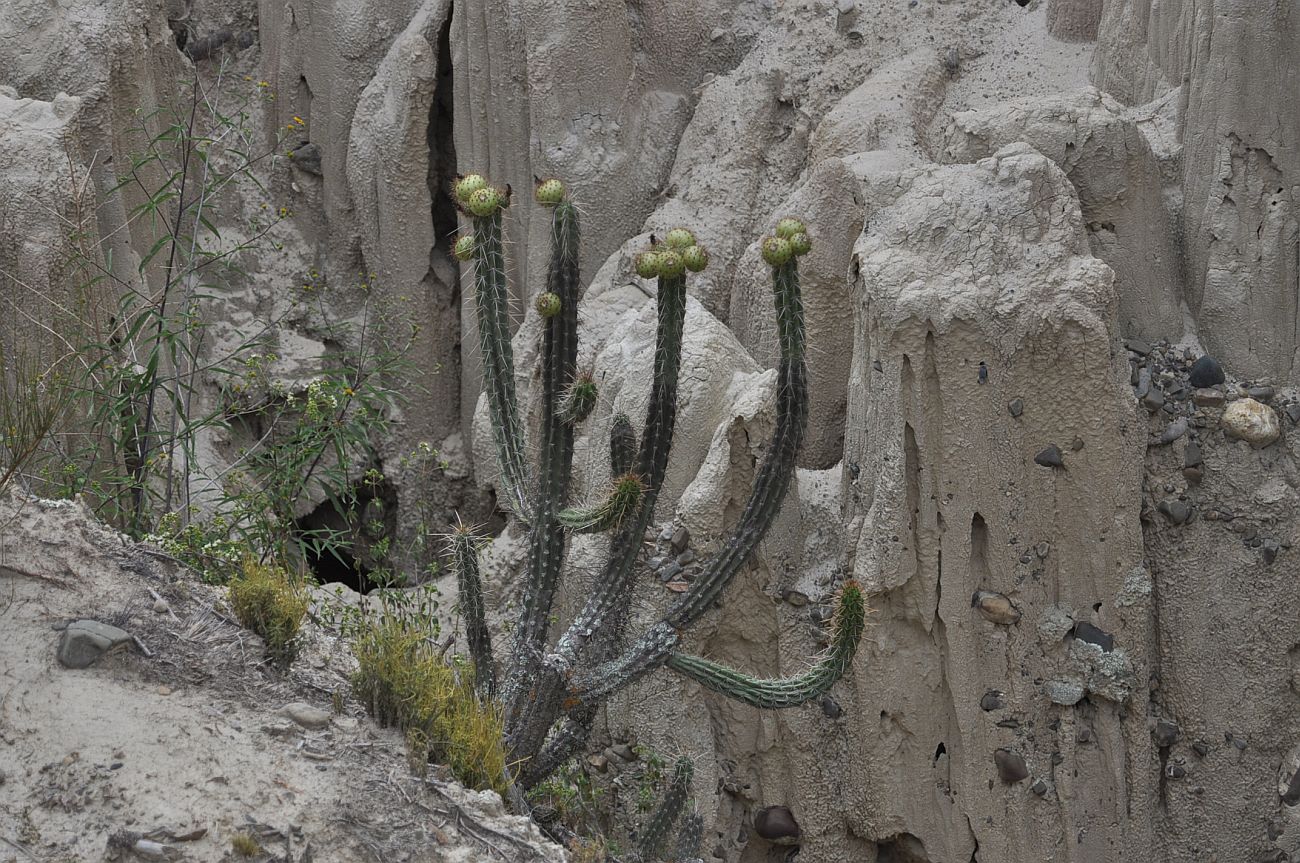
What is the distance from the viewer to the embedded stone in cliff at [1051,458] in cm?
636

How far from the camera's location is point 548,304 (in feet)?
17.9

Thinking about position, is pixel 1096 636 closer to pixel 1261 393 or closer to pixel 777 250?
pixel 1261 393

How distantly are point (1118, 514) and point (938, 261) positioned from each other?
1.32 metres

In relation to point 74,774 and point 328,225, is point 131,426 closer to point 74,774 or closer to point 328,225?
point 74,774

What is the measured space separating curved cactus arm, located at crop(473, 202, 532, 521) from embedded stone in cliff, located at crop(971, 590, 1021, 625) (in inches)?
79.0

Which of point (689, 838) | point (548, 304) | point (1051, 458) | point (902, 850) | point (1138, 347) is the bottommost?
point (902, 850)

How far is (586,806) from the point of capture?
6.18m

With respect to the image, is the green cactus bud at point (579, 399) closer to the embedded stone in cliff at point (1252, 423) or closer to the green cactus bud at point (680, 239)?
the green cactus bud at point (680, 239)

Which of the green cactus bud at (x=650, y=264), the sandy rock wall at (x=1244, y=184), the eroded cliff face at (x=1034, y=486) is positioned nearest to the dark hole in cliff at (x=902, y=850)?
the eroded cliff face at (x=1034, y=486)

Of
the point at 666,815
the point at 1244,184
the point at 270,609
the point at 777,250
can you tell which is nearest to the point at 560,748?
the point at 666,815

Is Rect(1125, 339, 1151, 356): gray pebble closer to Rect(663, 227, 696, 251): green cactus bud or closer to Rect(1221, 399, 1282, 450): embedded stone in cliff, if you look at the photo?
Rect(1221, 399, 1282, 450): embedded stone in cliff

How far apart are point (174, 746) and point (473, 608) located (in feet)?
5.09

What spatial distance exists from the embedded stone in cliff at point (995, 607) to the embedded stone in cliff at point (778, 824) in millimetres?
1297

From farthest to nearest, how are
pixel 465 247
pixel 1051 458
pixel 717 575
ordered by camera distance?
pixel 1051 458, pixel 717 575, pixel 465 247
